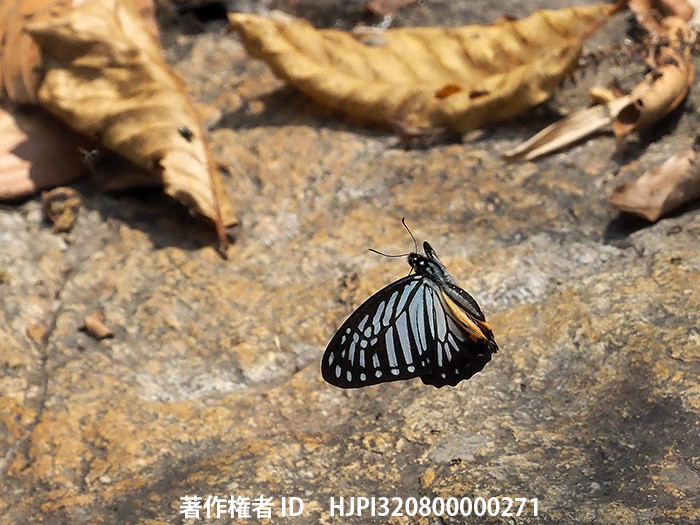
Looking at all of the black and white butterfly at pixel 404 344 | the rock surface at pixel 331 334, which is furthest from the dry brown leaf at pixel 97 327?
the black and white butterfly at pixel 404 344

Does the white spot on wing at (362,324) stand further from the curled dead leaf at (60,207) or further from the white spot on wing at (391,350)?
the curled dead leaf at (60,207)

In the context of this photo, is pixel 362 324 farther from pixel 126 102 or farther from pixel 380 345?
pixel 126 102

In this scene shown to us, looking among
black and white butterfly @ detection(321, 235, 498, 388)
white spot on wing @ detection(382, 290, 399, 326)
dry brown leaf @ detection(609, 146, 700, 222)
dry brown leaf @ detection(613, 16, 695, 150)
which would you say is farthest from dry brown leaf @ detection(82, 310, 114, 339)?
dry brown leaf @ detection(613, 16, 695, 150)

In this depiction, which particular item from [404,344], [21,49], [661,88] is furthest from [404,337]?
[21,49]

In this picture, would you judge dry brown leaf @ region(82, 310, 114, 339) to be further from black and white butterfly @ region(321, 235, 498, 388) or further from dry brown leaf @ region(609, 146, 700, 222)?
dry brown leaf @ region(609, 146, 700, 222)

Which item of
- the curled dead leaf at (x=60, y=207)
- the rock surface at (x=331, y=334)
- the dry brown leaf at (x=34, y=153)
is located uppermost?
the dry brown leaf at (x=34, y=153)

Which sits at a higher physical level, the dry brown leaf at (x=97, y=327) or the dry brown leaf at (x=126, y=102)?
the dry brown leaf at (x=126, y=102)

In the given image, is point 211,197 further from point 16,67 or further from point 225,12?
point 225,12
